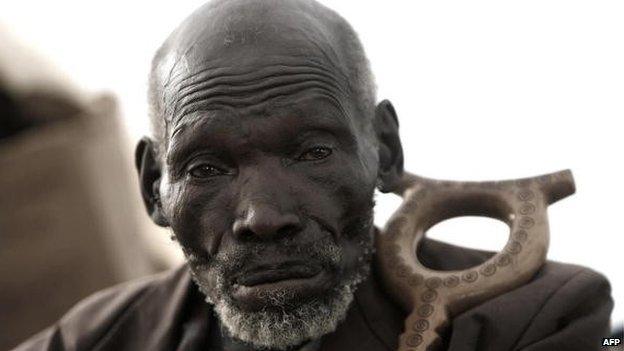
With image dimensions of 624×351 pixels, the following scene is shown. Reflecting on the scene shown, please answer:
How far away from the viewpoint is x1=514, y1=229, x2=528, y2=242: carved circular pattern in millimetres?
2783

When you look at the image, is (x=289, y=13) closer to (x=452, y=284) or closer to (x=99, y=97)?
(x=452, y=284)

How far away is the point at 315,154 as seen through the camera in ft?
8.47

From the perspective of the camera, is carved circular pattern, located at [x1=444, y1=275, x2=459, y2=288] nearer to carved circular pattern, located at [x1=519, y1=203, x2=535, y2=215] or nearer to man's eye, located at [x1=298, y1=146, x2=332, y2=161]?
carved circular pattern, located at [x1=519, y1=203, x2=535, y2=215]

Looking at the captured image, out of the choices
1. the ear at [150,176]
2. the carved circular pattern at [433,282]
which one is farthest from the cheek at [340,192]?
the ear at [150,176]

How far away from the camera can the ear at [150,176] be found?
2.91 m

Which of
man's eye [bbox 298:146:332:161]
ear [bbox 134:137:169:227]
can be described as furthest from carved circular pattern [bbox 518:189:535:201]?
ear [bbox 134:137:169:227]

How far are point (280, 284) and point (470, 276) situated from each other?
478 millimetres

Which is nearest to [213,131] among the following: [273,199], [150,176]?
[273,199]

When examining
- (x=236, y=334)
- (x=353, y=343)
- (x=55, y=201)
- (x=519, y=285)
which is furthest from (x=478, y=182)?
(x=55, y=201)

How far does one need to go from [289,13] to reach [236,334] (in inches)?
27.7

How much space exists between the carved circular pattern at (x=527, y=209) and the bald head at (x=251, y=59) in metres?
0.41

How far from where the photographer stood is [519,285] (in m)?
2.75

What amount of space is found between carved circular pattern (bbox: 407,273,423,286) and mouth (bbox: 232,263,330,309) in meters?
0.30

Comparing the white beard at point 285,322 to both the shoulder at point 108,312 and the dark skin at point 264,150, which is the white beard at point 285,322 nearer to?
the dark skin at point 264,150
